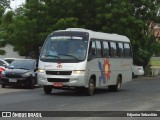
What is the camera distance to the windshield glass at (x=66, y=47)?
2198cm

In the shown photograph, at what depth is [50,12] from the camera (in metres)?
41.1

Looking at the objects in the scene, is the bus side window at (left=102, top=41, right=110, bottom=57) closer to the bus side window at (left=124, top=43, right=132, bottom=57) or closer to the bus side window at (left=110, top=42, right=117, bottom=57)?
the bus side window at (left=110, top=42, right=117, bottom=57)

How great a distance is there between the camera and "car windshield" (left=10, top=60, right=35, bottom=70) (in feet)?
90.9

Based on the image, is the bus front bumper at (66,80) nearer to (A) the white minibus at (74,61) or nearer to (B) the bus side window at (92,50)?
(A) the white minibus at (74,61)

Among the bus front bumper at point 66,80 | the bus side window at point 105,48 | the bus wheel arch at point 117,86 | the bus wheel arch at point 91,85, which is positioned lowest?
the bus wheel arch at point 117,86

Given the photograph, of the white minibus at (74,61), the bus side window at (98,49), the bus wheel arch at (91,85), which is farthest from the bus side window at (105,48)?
the bus wheel arch at (91,85)

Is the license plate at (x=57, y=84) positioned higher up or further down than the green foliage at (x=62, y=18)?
further down

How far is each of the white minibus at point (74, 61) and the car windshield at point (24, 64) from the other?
475 cm

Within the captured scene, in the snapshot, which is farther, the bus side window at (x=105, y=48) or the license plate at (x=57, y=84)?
the bus side window at (x=105, y=48)

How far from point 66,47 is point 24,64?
20.8ft

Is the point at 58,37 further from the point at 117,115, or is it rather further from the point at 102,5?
the point at 102,5

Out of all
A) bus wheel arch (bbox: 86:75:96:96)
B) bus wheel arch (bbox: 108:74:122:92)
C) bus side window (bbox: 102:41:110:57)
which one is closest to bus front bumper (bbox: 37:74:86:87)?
bus wheel arch (bbox: 86:75:96:96)

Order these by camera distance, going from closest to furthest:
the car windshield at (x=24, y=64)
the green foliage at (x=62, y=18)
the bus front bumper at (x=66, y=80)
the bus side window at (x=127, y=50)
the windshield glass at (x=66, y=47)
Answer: the bus front bumper at (x=66, y=80) < the windshield glass at (x=66, y=47) < the car windshield at (x=24, y=64) < the bus side window at (x=127, y=50) < the green foliage at (x=62, y=18)

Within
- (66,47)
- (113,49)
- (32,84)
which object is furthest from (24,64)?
(66,47)
